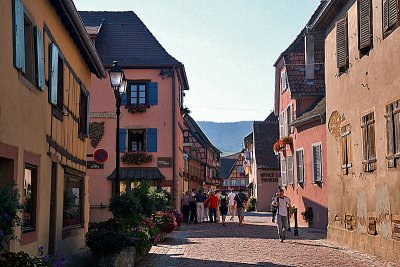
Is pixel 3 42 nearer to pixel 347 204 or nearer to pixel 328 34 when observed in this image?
pixel 347 204

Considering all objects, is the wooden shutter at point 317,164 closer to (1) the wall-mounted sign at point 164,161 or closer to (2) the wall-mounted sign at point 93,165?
(1) the wall-mounted sign at point 164,161

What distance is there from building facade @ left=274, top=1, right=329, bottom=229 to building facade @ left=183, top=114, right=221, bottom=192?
11.2 m

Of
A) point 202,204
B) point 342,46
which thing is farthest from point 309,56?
point 202,204

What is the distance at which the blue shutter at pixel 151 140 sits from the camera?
34.5 meters

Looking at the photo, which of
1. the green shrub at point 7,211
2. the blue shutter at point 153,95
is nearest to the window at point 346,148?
the green shrub at point 7,211

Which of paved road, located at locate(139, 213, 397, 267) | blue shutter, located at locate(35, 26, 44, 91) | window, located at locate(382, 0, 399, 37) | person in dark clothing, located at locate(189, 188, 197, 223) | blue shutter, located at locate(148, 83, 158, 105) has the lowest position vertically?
paved road, located at locate(139, 213, 397, 267)

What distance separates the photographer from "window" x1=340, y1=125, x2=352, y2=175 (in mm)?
18516

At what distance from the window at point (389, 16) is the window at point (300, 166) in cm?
1526

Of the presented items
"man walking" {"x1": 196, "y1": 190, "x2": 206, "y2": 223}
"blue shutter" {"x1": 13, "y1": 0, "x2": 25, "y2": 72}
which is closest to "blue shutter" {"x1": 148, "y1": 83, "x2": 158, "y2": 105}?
"man walking" {"x1": 196, "y1": 190, "x2": 206, "y2": 223}

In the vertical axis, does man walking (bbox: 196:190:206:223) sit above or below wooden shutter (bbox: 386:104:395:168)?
below

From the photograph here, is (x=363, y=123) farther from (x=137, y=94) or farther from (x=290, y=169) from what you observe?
(x=137, y=94)

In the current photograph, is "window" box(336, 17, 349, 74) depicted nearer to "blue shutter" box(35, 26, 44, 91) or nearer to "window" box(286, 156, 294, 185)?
"blue shutter" box(35, 26, 44, 91)

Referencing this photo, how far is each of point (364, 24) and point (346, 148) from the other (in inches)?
155

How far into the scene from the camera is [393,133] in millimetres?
14523
